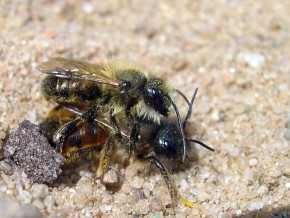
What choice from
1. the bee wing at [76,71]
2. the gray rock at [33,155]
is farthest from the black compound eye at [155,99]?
the gray rock at [33,155]

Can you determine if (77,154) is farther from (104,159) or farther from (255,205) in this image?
(255,205)

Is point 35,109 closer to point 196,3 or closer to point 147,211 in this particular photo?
point 147,211

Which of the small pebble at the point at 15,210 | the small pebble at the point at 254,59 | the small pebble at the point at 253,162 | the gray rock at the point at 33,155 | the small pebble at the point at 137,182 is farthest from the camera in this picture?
the small pebble at the point at 254,59

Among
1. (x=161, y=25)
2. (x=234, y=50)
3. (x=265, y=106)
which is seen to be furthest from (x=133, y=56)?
(x=265, y=106)

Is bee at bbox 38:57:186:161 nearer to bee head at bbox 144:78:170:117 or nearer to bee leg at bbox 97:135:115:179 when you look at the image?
bee head at bbox 144:78:170:117

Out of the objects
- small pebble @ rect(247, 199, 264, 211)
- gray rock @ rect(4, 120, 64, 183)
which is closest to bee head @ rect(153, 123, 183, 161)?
small pebble @ rect(247, 199, 264, 211)

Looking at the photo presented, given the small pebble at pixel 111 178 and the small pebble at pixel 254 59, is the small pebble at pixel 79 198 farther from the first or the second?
the small pebble at pixel 254 59

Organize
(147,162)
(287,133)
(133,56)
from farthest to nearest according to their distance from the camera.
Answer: (133,56) → (287,133) → (147,162)
